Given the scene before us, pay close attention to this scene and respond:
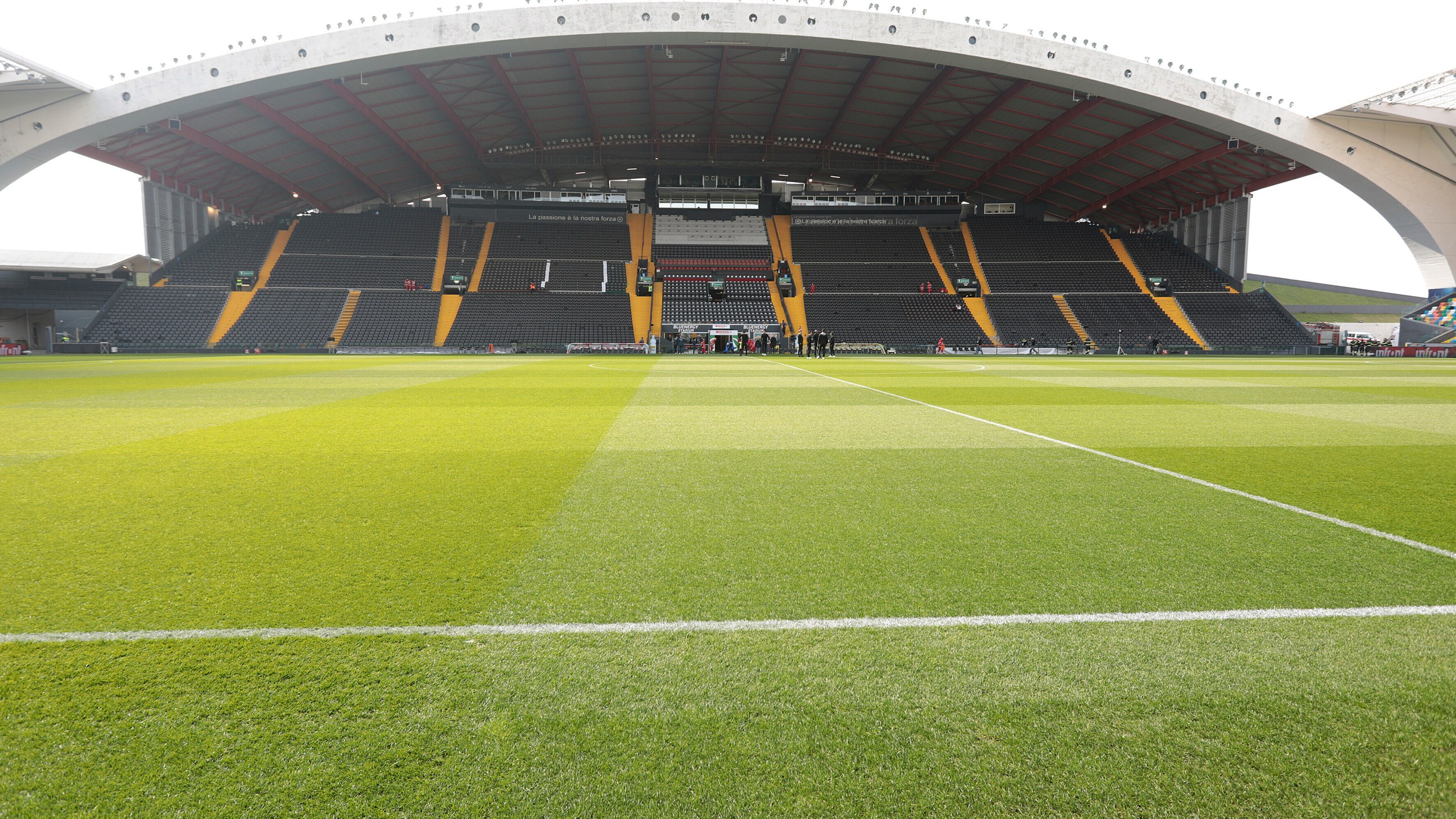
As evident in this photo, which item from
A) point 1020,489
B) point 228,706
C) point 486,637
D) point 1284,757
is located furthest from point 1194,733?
point 1020,489

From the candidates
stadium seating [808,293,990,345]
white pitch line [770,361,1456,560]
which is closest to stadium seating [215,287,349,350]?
stadium seating [808,293,990,345]

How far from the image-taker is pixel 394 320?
144 feet

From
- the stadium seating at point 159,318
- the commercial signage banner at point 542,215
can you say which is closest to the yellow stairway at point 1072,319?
the commercial signage banner at point 542,215

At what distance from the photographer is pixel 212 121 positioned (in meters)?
36.1

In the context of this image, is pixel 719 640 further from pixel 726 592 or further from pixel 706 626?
pixel 726 592

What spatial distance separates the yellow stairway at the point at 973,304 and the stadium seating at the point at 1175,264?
1332 cm

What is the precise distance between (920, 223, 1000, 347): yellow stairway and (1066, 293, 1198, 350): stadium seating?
20.3 ft

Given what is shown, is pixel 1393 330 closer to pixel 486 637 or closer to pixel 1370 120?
pixel 1370 120

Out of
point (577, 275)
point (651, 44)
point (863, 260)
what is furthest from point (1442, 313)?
point (577, 275)

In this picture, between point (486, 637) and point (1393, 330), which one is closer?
point (486, 637)

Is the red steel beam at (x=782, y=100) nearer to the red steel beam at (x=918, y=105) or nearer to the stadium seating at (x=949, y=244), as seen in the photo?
the red steel beam at (x=918, y=105)

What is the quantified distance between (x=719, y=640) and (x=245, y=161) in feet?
168

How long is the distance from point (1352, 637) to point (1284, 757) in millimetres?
1077

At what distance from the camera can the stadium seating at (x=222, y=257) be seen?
148 ft
